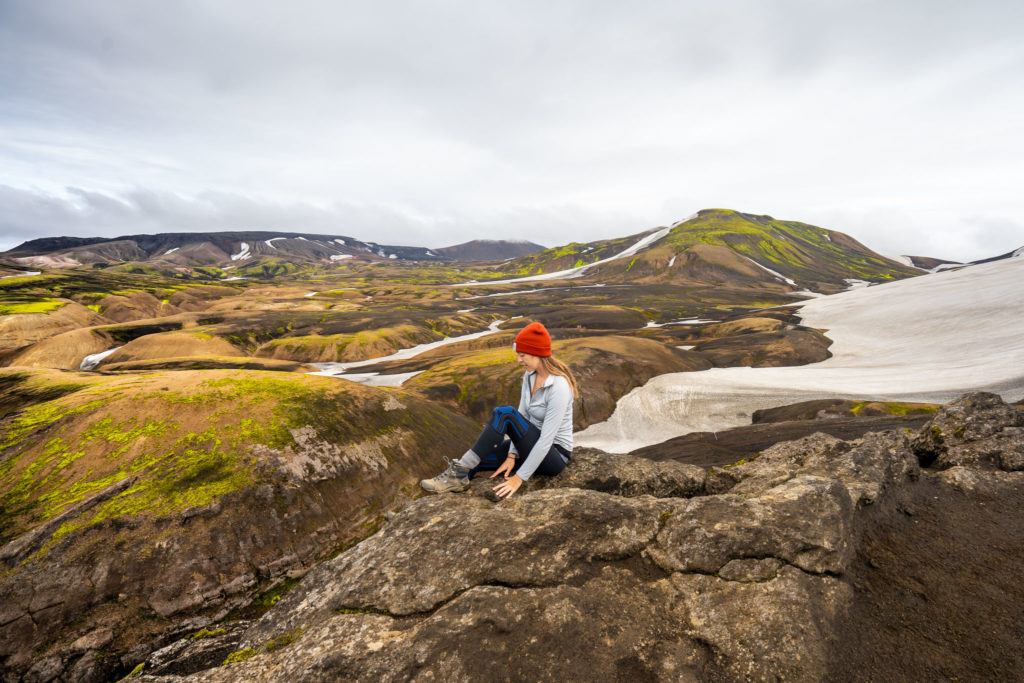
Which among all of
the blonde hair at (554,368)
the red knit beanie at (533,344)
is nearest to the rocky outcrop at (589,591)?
the blonde hair at (554,368)

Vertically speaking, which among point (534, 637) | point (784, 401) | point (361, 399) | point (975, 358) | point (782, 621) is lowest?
point (784, 401)

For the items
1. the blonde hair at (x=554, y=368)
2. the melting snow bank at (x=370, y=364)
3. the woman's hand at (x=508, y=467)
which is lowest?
the melting snow bank at (x=370, y=364)

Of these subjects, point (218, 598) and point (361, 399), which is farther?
point (361, 399)

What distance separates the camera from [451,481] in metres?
9.70

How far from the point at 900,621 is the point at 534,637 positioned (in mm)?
5125

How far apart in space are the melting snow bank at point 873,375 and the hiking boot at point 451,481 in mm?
37643

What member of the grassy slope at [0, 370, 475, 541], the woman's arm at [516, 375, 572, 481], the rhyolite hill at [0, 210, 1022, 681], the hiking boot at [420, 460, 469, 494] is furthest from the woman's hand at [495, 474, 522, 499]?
the grassy slope at [0, 370, 475, 541]

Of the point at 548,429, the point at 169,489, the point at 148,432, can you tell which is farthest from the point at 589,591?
the point at 148,432

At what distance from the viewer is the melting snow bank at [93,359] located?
75.1m

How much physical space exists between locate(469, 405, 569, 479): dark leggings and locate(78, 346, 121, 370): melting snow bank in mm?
96705

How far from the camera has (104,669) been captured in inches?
519

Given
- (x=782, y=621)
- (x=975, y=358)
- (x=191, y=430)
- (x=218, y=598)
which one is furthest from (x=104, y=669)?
(x=975, y=358)

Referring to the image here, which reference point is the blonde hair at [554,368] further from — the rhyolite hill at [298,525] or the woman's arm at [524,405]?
the rhyolite hill at [298,525]

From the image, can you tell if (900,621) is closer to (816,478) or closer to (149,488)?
(816,478)
